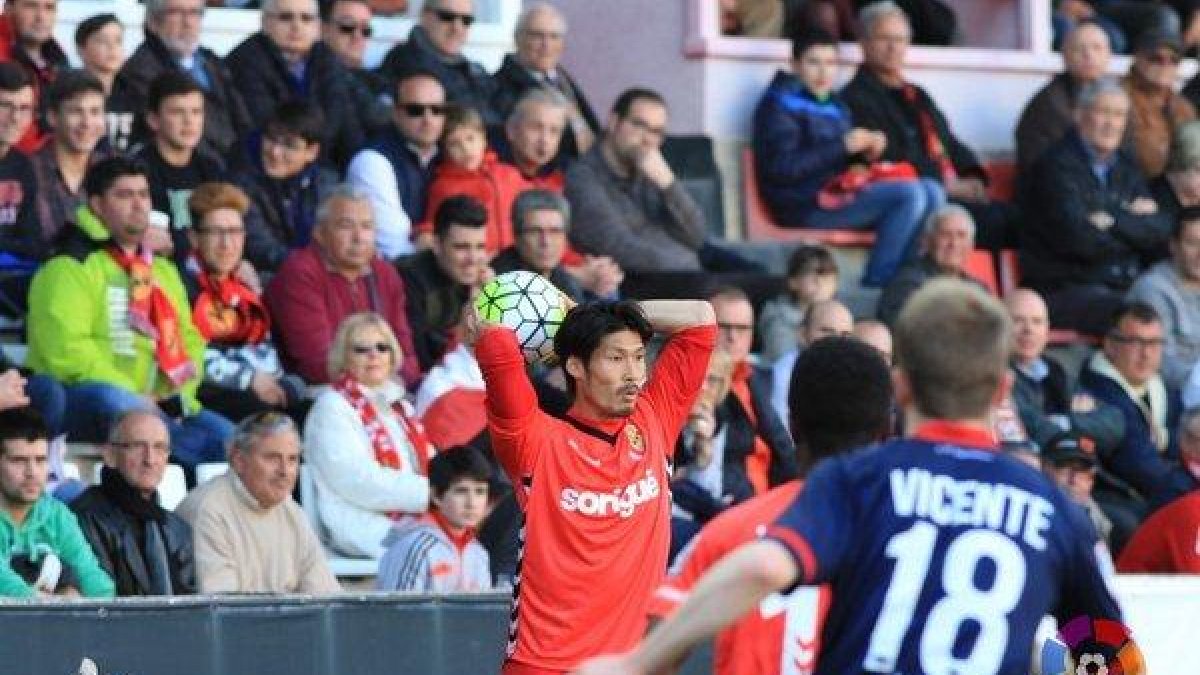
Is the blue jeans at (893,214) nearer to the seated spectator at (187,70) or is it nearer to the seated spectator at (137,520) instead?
the seated spectator at (187,70)

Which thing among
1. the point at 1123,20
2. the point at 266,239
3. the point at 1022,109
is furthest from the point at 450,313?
the point at 1123,20

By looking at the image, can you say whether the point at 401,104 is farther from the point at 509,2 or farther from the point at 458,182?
the point at 509,2

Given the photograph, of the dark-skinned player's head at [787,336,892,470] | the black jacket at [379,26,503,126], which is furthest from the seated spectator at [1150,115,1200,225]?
the dark-skinned player's head at [787,336,892,470]

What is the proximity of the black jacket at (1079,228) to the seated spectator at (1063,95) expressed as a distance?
319mm

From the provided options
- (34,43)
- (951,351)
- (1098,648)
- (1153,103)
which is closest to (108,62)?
(34,43)

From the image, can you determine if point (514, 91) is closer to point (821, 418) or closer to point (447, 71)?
point (447, 71)

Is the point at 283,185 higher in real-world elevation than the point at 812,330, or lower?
higher

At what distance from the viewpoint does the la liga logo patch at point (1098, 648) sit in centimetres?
608

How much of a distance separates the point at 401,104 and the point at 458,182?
0.48 m

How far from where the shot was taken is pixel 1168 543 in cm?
1323

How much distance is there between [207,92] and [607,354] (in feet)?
19.6

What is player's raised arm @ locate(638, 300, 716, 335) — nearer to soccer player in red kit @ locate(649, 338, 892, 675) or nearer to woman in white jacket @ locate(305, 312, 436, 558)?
soccer player in red kit @ locate(649, 338, 892, 675)

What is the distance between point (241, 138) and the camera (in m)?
14.6

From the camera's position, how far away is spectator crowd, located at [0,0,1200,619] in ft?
39.9
